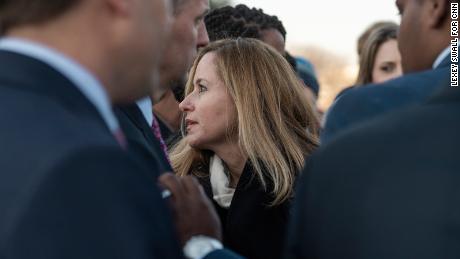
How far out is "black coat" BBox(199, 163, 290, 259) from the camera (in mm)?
3566

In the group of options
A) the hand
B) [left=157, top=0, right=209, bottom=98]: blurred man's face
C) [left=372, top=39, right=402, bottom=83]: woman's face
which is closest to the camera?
the hand

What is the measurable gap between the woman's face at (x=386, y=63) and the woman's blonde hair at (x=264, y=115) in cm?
209

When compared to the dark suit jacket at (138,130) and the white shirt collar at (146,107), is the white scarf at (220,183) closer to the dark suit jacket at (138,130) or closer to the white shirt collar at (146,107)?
the white shirt collar at (146,107)

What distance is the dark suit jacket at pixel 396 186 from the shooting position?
1845 mm

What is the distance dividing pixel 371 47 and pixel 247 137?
262 centimetres

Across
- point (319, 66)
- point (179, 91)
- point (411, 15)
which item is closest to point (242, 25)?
point (179, 91)

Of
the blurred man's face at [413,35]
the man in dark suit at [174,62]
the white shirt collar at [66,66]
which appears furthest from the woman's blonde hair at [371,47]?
the white shirt collar at [66,66]

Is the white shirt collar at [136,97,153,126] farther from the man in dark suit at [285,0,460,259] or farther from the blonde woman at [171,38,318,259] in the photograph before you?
Answer: the man in dark suit at [285,0,460,259]

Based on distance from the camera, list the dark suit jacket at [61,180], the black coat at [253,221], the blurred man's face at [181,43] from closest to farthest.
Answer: the dark suit jacket at [61,180] < the blurred man's face at [181,43] < the black coat at [253,221]

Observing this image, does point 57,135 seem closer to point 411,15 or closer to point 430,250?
point 430,250

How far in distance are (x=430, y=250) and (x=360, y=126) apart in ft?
0.98

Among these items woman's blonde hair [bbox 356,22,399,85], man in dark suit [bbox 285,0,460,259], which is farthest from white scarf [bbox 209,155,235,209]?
woman's blonde hair [bbox 356,22,399,85]

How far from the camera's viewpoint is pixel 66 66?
1615 millimetres

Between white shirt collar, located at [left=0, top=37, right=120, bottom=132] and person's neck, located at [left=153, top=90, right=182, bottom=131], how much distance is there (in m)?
3.27
